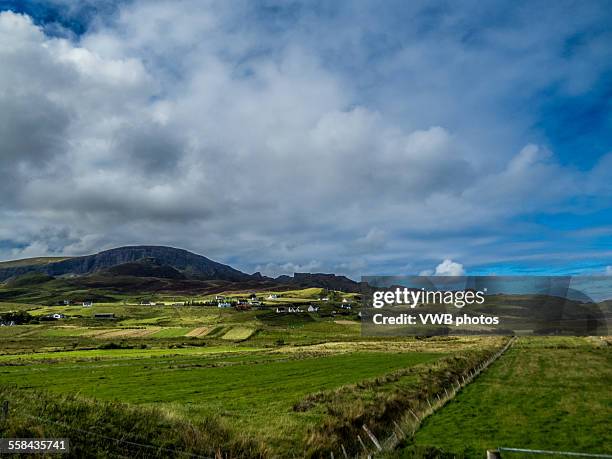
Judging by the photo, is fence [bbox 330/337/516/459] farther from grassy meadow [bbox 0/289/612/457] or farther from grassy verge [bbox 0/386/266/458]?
grassy verge [bbox 0/386/266/458]

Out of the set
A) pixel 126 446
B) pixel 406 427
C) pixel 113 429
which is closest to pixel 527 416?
pixel 406 427

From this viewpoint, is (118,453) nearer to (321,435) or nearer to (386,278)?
(321,435)

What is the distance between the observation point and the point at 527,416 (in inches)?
1262

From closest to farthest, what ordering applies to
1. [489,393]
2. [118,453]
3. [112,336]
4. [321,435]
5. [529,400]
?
[118,453] → [321,435] → [529,400] → [489,393] → [112,336]

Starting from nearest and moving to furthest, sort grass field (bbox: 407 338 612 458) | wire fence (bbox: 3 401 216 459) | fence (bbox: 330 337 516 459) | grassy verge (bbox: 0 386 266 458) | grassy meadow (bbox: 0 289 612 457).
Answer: grassy verge (bbox: 0 386 266 458), wire fence (bbox: 3 401 216 459), grassy meadow (bbox: 0 289 612 457), fence (bbox: 330 337 516 459), grass field (bbox: 407 338 612 458)

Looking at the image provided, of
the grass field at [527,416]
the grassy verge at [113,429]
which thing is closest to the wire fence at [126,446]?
the grassy verge at [113,429]

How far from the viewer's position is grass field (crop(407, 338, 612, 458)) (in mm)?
24750

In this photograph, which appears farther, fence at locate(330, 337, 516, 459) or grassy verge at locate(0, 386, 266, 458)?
fence at locate(330, 337, 516, 459)

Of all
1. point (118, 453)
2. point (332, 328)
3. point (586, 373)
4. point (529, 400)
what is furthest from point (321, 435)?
point (332, 328)

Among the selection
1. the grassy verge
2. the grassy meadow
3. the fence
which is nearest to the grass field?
the grassy meadow

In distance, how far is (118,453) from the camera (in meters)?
16.0

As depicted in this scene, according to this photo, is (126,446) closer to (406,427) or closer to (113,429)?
(113,429)

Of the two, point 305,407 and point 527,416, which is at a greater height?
point 305,407

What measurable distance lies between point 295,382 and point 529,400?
77.0ft
